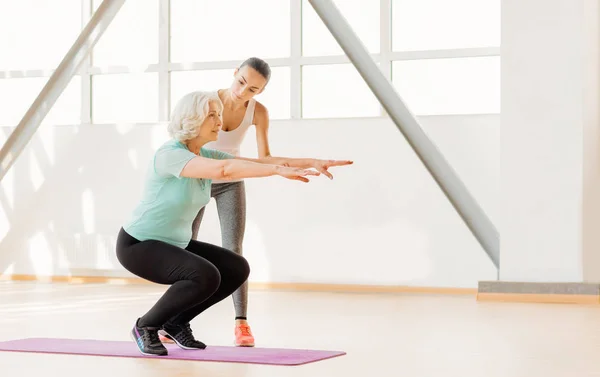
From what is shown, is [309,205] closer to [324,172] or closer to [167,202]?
[167,202]

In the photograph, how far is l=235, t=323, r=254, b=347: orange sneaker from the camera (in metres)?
4.33

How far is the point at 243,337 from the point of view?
4359mm

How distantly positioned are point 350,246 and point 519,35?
7.83ft

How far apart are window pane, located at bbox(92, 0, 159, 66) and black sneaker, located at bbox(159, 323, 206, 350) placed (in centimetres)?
563

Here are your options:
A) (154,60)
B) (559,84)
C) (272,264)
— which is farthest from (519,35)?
(154,60)

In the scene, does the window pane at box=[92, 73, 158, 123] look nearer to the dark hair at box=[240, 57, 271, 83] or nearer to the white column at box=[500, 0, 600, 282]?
the white column at box=[500, 0, 600, 282]

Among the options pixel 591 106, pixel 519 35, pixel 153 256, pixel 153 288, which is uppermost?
pixel 519 35

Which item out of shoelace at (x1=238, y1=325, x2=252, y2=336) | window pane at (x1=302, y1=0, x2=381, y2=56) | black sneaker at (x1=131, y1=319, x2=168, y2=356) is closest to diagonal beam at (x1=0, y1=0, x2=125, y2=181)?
window pane at (x1=302, y1=0, x2=381, y2=56)

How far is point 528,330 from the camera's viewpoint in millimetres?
5062

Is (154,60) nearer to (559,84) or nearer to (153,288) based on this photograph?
(153,288)

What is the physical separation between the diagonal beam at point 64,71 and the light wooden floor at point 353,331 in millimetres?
1238

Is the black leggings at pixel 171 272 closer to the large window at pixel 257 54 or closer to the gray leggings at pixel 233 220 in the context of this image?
the gray leggings at pixel 233 220

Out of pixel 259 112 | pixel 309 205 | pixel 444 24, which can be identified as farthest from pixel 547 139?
pixel 259 112

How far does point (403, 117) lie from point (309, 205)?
1851 mm
